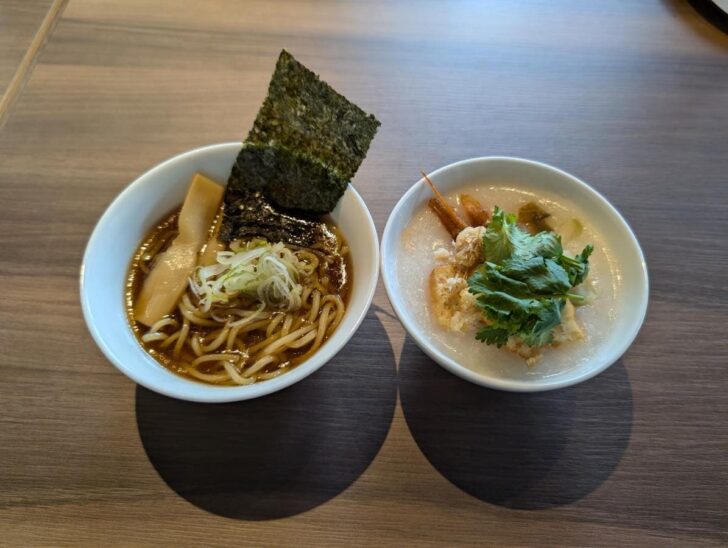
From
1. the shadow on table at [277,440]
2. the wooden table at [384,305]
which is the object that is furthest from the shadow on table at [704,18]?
the shadow on table at [277,440]

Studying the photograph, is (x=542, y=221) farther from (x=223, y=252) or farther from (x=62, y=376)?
(x=62, y=376)

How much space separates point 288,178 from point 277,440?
60cm

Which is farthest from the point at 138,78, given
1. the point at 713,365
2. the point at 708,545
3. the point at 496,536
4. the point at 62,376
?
the point at 708,545

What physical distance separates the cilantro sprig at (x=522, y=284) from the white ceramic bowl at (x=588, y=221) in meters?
0.09

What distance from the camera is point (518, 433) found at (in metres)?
1.19

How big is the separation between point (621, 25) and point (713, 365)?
1.42 metres

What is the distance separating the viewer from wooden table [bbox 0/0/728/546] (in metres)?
1.10

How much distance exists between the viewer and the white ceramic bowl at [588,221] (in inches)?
39.9

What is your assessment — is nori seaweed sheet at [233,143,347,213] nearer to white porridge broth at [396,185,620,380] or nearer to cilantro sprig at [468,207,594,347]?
white porridge broth at [396,185,620,380]

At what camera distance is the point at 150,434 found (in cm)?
117

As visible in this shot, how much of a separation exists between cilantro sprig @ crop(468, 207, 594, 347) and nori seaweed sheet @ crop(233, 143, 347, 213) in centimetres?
38

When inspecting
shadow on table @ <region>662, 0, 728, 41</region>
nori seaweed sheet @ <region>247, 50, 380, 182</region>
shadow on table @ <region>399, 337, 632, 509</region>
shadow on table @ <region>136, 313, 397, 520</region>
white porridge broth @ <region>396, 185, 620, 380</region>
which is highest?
shadow on table @ <region>662, 0, 728, 41</region>

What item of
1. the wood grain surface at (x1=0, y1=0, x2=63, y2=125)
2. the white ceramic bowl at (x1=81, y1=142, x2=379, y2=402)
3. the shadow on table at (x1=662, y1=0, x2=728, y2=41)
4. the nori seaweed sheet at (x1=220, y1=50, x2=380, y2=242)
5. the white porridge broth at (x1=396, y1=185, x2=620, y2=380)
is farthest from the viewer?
the shadow on table at (x1=662, y1=0, x2=728, y2=41)

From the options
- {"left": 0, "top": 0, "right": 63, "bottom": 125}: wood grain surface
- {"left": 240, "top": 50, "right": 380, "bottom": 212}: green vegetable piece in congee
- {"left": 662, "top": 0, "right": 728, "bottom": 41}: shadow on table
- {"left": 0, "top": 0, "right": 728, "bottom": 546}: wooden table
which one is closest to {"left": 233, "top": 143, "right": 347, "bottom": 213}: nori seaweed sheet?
{"left": 240, "top": 50, "right": 380, "bottom": 212}: green vegetable piece in congee
